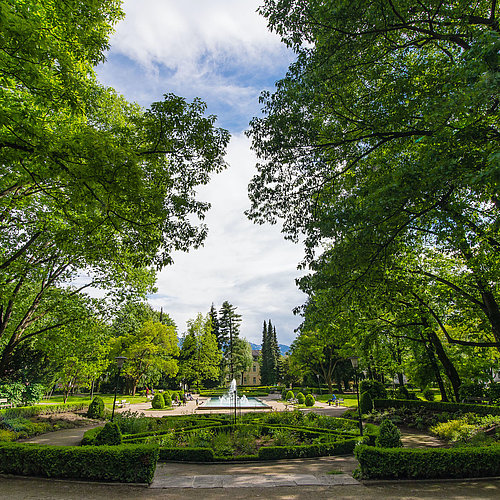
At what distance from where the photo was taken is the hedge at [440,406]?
598 inches

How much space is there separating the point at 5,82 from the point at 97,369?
52.3 feet

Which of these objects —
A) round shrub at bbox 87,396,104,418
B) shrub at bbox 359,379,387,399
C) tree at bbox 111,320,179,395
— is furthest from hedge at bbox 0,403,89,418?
shrub at bbox 359,379,387,399

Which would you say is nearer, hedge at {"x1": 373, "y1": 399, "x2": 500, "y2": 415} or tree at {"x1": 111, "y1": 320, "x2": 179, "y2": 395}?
hedge at {"x1": 373, "y1": 399, "x2": 500, "y2": 415}

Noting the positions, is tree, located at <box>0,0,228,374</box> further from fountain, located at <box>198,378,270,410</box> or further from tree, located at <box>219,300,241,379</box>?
tree, located at <box>219,300,241,379</box>

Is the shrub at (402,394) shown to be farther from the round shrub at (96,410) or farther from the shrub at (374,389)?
the round shrub at (96,410)

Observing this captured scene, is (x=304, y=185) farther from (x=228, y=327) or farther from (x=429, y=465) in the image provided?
(x=228, y=327)

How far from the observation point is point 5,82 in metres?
7.01

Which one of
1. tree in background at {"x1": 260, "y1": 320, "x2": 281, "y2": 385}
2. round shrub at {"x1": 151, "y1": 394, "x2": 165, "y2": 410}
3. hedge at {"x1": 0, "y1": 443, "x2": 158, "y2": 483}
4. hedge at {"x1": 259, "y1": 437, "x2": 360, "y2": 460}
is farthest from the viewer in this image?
tree in background at {"x1": 260, "y1": 320, "x2": 281, "y2": 385}

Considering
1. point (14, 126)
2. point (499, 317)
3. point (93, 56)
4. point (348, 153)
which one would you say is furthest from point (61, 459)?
point (499, 317)

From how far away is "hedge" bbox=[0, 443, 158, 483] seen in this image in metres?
7.52

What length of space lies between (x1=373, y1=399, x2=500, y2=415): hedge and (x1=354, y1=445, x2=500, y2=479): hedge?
8881mm

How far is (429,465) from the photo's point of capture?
773 cm

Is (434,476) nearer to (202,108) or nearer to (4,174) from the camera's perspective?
(202,108)

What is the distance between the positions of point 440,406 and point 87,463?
18.6 m
